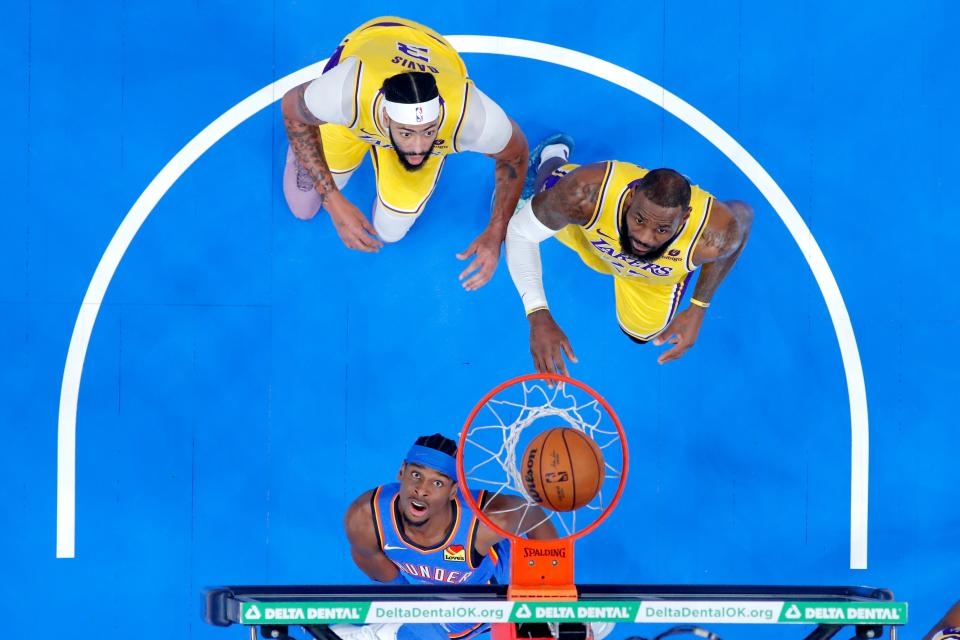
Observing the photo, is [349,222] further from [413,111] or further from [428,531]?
[428,531]

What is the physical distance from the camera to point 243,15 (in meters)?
5.96

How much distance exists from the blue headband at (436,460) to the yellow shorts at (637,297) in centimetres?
157

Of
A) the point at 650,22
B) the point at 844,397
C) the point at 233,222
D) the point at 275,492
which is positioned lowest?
the point at 275,492

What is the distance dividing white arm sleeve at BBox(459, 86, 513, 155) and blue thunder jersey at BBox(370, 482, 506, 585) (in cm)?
204

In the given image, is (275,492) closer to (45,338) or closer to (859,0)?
(45,338)

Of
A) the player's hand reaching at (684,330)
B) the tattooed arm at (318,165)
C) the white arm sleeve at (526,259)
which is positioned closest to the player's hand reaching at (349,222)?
the tattooed arm at (318,165)

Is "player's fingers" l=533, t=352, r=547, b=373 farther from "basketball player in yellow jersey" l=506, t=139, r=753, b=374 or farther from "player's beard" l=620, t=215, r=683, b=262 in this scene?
"player's beard" l=620, t=215, r=683, b=262

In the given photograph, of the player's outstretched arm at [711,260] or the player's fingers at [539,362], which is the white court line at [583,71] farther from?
the player's fingers at [539,362]

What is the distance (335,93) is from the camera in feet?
15.9

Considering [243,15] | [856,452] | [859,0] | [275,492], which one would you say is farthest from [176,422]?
[859,0]

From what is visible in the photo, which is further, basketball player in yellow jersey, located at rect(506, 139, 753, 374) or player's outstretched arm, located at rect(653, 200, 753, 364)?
player's outstretched arm, located at rect(653, 200, 753, 364)

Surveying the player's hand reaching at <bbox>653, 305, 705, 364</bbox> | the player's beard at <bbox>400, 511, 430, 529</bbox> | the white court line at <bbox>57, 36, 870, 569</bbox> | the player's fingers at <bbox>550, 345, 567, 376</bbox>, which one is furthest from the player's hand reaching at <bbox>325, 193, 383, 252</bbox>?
the player's hand reaching at <bbox>653, 305, 705, 364</bbox>

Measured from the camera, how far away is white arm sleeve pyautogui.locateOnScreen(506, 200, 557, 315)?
202 inches

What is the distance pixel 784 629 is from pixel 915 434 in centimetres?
159
